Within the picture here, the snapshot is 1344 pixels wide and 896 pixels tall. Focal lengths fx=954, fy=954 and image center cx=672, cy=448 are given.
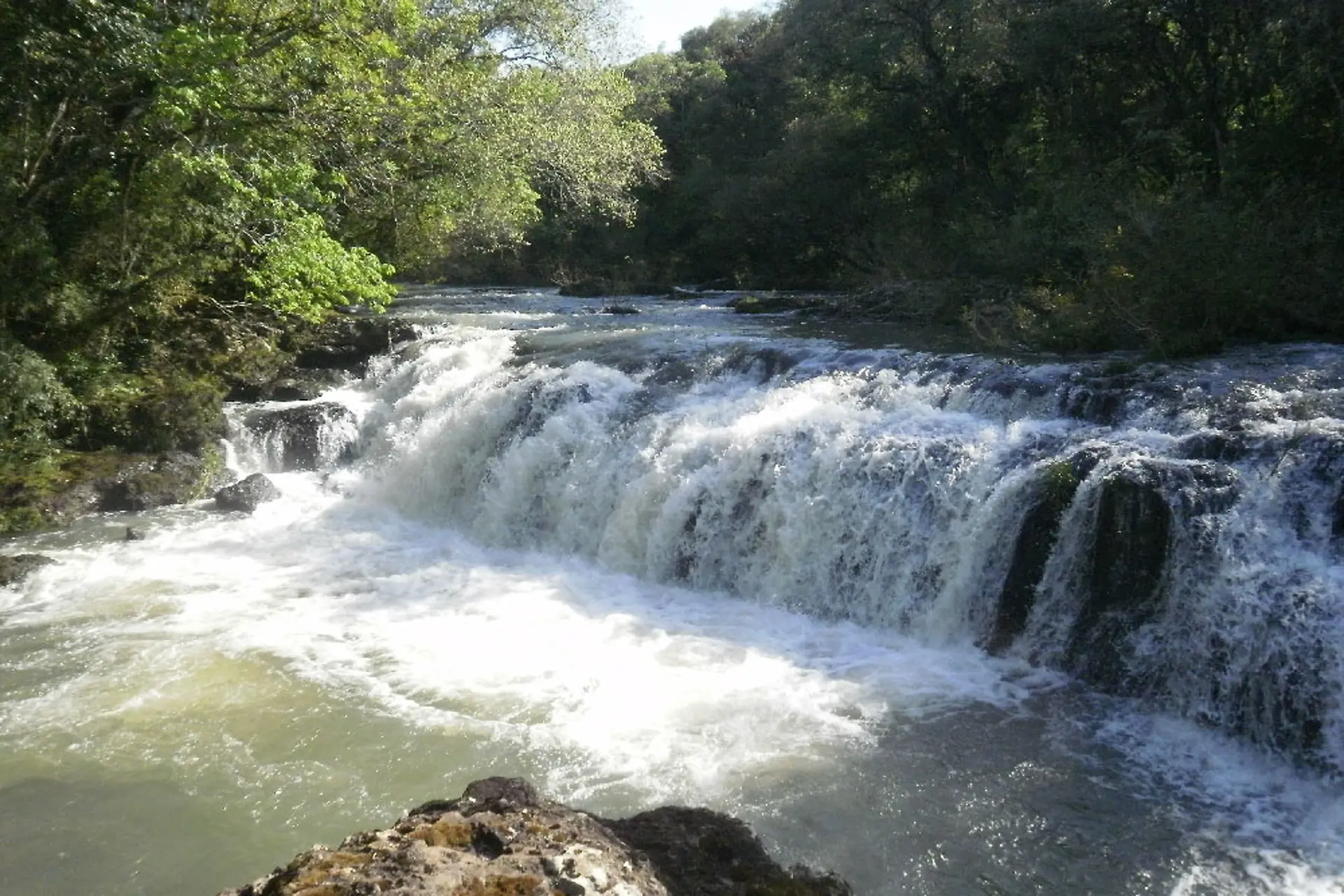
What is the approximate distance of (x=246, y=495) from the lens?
10.7 m

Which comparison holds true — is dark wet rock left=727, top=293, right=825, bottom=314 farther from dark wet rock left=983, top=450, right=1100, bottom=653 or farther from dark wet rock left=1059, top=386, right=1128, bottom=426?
dark wet rock left=983, top=450, right=1100, bottom=653

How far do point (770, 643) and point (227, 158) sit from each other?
7.76 m

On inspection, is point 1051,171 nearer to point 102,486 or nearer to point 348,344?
point 348,344

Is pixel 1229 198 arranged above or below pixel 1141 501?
above

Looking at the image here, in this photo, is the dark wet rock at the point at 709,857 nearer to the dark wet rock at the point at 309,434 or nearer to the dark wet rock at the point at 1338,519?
the dark wet rock at the point at 1338,519

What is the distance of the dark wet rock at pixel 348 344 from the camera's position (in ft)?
46.6

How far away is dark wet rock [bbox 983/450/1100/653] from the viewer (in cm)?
700

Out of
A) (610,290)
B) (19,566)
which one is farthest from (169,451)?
(610,290)

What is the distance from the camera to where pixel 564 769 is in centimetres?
→ 525

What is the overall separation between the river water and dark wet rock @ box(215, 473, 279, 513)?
0.97 feet

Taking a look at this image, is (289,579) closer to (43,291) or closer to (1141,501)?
(43,291)

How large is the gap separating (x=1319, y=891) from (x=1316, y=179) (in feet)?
37.8

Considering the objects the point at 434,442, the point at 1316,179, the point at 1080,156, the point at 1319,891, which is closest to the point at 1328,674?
the point at 1319,891

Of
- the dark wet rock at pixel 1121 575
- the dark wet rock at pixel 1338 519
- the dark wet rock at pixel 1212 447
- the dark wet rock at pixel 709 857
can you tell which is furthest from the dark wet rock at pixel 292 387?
the dark wet rock at pixel 1338 519
